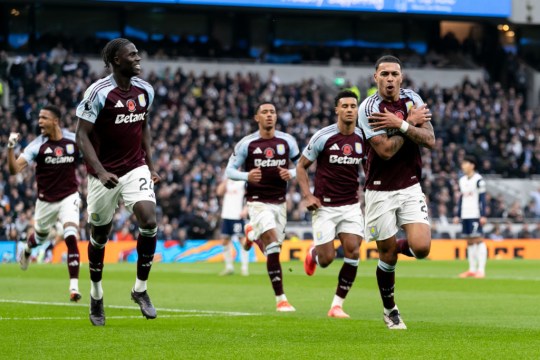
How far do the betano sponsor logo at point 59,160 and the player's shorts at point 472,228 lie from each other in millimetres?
10991

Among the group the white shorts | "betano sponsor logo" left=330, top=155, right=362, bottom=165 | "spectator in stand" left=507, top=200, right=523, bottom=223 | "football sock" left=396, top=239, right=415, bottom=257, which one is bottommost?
"spectator in stand" left=507, top=200, right=523, bottom=223

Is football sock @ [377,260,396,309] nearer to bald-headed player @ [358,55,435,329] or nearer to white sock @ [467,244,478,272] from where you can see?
bald-headed player @ [358,55,435,329]

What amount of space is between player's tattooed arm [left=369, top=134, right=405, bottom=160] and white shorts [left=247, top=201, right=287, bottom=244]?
5.09 meters

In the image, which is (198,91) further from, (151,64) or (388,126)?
(388,126)

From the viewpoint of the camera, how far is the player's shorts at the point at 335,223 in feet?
47.7

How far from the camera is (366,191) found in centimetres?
1190

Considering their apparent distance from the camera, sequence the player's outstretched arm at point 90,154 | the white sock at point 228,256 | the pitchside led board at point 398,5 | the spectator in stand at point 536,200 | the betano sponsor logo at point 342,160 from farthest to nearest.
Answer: the pitchside led board at point 398,5 < the spectator in stand at point 536,200 < the white sock at point 228,256 < the betano sponsor logo at point 342,160 < the player's outstretched arm at point 90,154

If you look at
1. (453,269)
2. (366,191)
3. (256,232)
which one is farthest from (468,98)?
(366,191)

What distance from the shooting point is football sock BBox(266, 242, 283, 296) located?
15.2 m

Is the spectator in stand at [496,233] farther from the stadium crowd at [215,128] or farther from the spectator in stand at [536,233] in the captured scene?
the stadium crowd at [215,128]

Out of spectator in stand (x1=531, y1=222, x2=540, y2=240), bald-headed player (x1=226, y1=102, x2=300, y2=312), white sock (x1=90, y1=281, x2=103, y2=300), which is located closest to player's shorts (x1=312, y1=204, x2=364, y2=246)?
bald-headed player (x1=226, y1=102, x2=300, y2=312)

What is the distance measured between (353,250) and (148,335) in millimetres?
4243

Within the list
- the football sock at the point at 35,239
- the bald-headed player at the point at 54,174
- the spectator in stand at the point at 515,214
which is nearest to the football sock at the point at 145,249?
the bald-headed player at the point at 54,174

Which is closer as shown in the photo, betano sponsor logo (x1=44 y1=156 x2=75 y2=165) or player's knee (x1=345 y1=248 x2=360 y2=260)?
player's knee (x1=345 y1=248 x2=360 y2=260)
